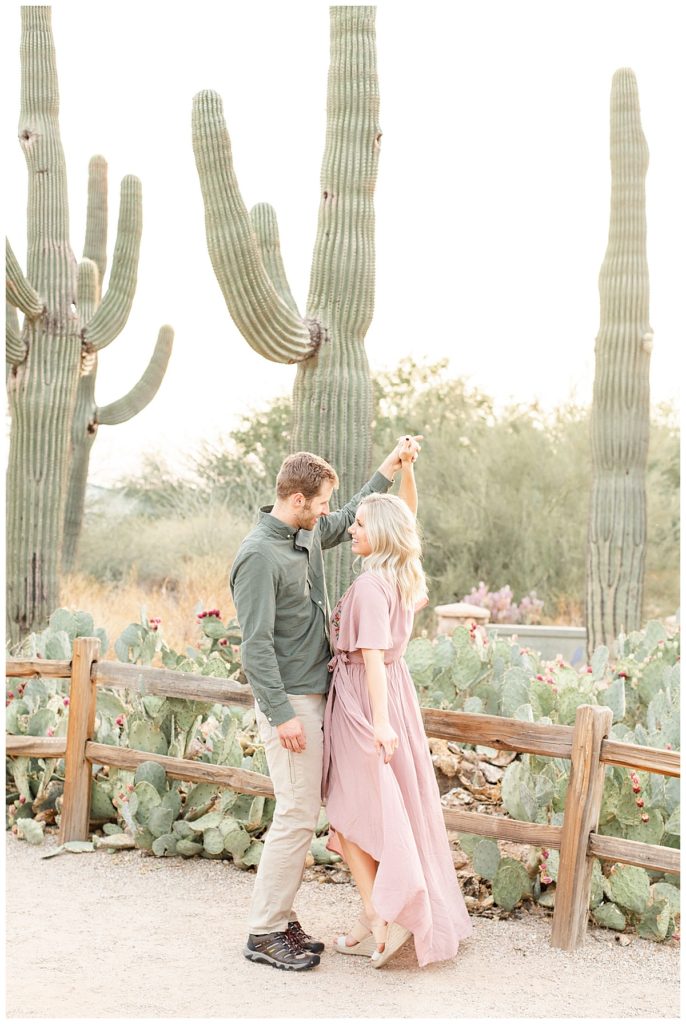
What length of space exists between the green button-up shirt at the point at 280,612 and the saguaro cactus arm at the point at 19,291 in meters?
4.62

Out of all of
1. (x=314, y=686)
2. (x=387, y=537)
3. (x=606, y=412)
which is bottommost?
(x=314, y=686)

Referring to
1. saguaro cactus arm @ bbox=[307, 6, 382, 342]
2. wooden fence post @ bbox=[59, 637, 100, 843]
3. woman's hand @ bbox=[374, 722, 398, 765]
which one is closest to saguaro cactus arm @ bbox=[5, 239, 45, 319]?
saguaro cactus arm @ bbox=[307, 6, 382, 342]

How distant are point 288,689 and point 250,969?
0.92 metres

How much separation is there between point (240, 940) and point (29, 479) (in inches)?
196

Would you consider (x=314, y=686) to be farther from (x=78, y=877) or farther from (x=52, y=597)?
(x=52, y=597)

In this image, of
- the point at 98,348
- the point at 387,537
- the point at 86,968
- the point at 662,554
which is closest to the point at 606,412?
the point at 98,348

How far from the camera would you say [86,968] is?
3.55m

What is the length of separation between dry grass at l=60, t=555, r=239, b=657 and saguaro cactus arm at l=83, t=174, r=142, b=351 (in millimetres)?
2658

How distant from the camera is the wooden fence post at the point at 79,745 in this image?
5.02m

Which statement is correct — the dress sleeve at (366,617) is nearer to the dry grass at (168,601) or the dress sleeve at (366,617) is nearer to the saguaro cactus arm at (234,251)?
the saguaro cactus arm at (234,251)

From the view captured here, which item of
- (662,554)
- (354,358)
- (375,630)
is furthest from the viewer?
(662,554)

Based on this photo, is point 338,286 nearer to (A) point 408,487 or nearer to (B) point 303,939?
(A) point 408,487

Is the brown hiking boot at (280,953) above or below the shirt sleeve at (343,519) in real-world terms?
below

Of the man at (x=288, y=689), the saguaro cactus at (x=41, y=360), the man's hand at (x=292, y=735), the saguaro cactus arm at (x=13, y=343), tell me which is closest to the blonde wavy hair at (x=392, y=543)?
the man at (x=288, y=689)
